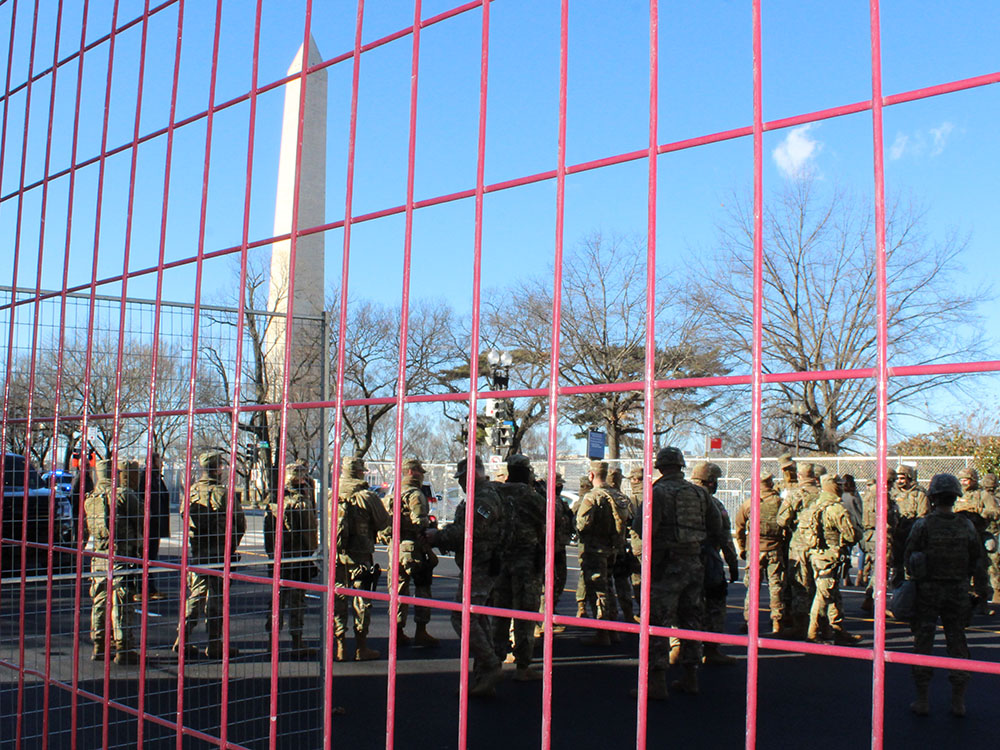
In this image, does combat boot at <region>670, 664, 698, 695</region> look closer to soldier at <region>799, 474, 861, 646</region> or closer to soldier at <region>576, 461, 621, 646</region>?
soldier at <region>576, 461, 621, 646</region>

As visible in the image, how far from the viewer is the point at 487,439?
16.3 m

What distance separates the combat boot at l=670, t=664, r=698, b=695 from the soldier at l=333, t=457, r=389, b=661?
9.39ft

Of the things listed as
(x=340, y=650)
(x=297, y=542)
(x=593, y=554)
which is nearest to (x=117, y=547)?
(x=297, y=542)

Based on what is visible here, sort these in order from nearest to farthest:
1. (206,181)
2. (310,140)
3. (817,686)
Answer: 1. (206,181)
2. (817,686)
3. (310,140)

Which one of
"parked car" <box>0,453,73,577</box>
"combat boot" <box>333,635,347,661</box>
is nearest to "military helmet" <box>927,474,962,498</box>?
"combat boot" <box>333,635,347,661</box>

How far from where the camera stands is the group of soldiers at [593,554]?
6.36 metres

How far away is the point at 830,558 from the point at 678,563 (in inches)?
104

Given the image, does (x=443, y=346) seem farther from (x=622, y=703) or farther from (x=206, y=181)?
(x=206, y=181)

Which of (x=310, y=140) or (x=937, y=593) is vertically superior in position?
(x=310, y=140)

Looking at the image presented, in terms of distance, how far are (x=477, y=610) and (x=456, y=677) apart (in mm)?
5933

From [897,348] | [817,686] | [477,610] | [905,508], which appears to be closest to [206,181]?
[477,610]

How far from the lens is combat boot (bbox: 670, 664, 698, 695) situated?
7.33 meters

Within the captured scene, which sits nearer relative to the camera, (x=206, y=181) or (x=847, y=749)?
(x=206, y=181)

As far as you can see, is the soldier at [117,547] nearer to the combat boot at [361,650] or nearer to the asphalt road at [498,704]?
the asphalt road at [498,704]
